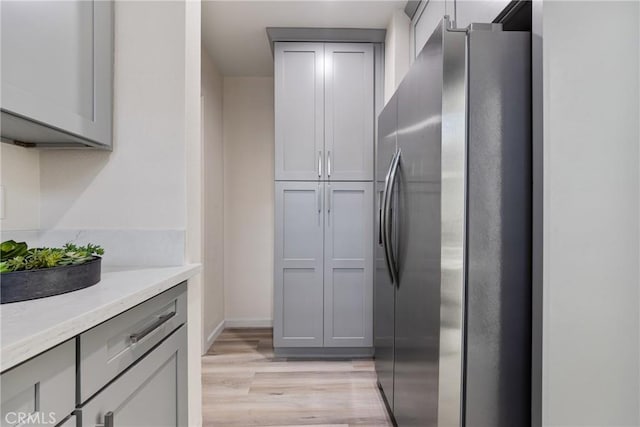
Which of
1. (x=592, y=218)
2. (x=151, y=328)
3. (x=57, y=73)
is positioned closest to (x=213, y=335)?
(x=151, y=328)

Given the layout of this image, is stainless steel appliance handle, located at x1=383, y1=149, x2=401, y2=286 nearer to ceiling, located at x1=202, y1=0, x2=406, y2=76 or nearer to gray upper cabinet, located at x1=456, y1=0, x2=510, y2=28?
gray upper cabinet, located at x1=456, y1=0, x2=510, y2=28

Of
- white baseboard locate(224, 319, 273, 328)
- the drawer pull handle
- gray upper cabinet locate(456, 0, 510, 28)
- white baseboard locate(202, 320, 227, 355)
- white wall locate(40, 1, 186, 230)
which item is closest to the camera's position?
the drawer pull handle

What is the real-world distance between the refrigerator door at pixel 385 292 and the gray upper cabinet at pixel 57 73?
126cm

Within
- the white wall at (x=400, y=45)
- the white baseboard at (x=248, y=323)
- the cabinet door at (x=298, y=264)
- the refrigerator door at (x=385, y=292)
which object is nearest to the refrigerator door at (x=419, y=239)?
the refrigerator door at (x=385, y=292)

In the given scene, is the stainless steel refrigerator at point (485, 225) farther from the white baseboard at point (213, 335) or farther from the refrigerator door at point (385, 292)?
the white baseboard at point (213, 335)

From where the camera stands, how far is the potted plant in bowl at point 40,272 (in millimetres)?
773

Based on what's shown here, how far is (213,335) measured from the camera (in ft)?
10.2

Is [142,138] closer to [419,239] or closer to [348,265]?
[419,239]

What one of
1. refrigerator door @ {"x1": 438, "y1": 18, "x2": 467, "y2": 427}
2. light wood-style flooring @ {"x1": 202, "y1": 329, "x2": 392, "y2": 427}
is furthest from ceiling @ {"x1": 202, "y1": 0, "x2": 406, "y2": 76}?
light wood-style flooring @ {"x1": 202, "y1": 329, "x2": 392, "y2": 427}

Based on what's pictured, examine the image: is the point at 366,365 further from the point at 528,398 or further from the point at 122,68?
the point at 122,68

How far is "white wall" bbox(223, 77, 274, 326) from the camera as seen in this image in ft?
11.6

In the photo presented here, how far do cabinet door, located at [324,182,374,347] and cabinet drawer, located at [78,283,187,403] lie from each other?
5.49 ft

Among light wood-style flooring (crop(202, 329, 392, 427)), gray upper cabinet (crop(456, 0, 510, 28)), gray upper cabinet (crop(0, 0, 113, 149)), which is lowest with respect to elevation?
light wood-style flooring (crop(202, 329, 392, 427))

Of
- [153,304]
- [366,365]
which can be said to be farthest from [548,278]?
[366,365]
